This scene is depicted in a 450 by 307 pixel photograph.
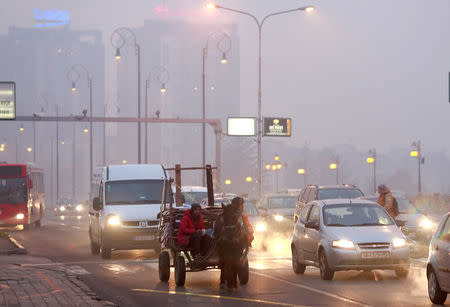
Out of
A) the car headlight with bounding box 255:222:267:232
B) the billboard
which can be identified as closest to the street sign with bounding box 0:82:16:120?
the billboard

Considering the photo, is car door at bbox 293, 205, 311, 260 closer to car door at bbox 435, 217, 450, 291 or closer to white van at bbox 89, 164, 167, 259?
white van at bbox 89, 164, 167, 259

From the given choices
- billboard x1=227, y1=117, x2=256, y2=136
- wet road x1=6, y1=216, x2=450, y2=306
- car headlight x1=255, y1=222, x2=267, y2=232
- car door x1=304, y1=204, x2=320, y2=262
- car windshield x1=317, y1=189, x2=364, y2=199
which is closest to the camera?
wet road x1=6, y1=216, x2=450, y2=306

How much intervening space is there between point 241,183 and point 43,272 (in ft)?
510

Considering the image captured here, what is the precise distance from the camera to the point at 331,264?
18.3m

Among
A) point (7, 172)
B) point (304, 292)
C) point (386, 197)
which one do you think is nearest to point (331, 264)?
point (304, 292)

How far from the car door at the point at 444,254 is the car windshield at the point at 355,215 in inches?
213

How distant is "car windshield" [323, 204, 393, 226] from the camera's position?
19.4 meters

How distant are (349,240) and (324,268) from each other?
2.33ft

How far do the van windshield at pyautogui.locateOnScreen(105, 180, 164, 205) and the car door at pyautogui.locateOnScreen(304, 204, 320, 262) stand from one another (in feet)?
25.9

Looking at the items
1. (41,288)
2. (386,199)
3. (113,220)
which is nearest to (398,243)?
(41,288)

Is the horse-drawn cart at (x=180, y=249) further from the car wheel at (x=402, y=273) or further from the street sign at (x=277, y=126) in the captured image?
the street sign at (x=277, y=126)

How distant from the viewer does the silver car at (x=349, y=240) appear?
59.8 ft

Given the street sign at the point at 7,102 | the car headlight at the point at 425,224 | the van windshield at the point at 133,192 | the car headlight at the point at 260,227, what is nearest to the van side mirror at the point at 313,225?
the van windshield at the point at 133,192

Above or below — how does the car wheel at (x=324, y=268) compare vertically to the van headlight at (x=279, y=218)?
above
